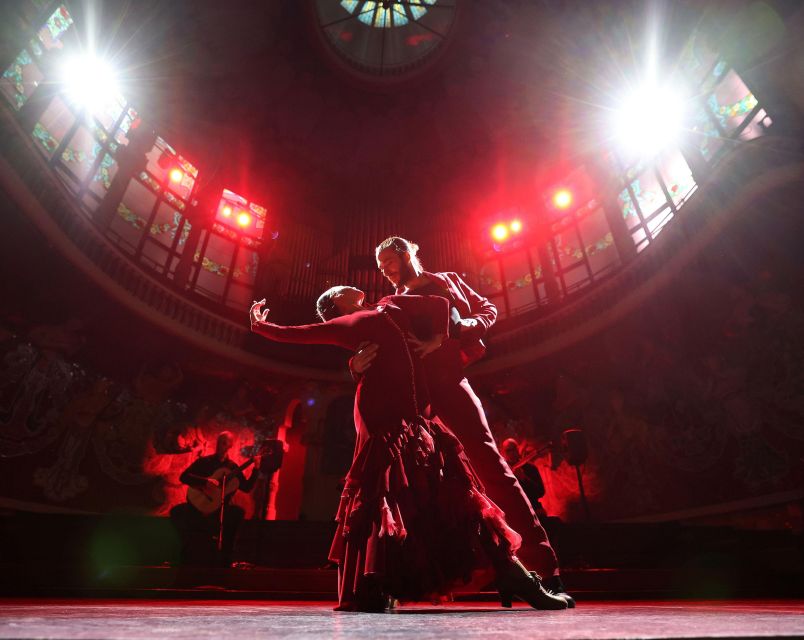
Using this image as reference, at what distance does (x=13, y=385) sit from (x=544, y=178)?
1221cm

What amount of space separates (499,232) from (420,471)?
38.8 feet

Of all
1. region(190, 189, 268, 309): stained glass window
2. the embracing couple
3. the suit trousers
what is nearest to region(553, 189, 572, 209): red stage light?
region(190, 189, 268, 309): stained glass window

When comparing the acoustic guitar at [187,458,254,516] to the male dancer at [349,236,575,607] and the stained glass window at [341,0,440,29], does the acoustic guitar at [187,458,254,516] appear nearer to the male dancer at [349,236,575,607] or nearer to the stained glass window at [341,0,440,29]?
the male dancer at [349,236,575,607]

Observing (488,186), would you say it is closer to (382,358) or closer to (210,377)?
(210,377)

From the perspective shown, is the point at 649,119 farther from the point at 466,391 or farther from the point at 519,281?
the point at 466,391

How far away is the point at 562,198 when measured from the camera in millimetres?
11766

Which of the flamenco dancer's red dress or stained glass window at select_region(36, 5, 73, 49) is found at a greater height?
stained glass window at select_region(36, 5, 73, 49)

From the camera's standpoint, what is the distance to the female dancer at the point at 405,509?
50.8 inches

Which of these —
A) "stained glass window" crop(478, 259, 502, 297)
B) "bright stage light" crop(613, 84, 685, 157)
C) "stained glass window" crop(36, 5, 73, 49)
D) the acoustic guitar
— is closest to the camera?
the acoustic guitar

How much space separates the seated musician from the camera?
5.07 metres

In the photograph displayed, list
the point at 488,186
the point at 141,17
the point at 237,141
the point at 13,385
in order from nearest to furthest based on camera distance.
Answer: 1. the point at 13,385
2. the point at 141,17
3. the point at 237,141
4. the point at 488,186

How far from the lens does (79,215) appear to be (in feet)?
22.8

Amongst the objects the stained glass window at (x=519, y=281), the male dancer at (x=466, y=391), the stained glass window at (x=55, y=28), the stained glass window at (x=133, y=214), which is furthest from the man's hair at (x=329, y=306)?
the stained glass window at (x=55, y=28)

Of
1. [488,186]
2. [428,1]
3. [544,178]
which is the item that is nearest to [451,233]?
[488,186]
